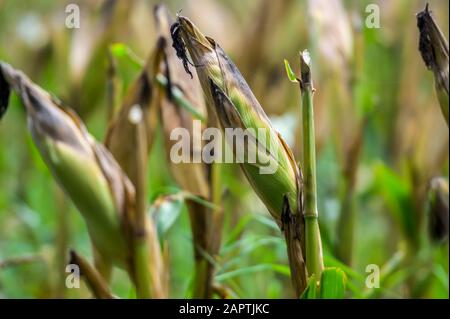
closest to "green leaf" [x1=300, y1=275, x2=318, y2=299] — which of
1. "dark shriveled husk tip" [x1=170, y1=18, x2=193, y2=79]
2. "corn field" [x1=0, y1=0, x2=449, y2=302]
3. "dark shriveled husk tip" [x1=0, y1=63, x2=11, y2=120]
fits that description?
"corn field" [x1=0, y1=0, x2=449, y2=302]

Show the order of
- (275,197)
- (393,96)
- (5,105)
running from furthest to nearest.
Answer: (393,96) < (5,105) < (275,197)

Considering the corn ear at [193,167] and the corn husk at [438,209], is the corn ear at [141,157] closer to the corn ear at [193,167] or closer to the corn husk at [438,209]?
the corn ear at [193,167]

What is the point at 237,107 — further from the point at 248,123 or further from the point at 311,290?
the point at 311,290

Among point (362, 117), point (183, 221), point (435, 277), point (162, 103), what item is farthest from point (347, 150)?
point (183, 221)

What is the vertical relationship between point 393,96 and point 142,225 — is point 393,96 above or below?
above

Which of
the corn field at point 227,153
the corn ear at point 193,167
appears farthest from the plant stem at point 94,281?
the corn ear at point 193,167

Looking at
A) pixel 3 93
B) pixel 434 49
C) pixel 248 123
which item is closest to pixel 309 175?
pixel 248 123

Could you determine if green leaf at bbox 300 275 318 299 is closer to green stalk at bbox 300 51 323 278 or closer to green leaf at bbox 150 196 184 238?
green stalk at bbox 300 51 323 278
